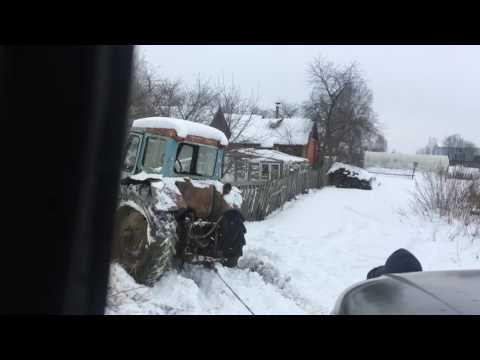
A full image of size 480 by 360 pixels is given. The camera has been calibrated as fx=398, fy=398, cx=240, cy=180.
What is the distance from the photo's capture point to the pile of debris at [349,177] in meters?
17.7

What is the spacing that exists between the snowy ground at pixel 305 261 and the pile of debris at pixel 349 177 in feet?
17.8

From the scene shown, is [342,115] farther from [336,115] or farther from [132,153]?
[132,153]

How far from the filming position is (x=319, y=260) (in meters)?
6.42

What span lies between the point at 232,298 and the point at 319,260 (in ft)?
8.09

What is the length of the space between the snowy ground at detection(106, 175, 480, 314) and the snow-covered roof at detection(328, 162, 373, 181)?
548 centimetres

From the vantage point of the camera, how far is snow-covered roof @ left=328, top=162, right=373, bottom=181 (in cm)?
1772

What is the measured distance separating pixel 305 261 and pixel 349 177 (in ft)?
42.5

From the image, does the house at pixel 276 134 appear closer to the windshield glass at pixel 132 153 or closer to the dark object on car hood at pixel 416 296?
the windshield glass at pixel 132 153

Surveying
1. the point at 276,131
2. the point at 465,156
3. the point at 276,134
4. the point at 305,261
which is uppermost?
the point at 276,131

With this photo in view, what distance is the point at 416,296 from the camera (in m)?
1.85

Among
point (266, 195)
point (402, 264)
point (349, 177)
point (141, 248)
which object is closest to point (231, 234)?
point (141, 248)

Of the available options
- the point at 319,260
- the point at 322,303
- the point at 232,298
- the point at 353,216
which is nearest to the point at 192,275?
the point at 232,298

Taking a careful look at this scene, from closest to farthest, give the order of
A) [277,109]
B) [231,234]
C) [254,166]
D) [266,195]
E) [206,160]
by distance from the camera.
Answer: [231,234] < [206,160] < [266,195] < [254,166] < [277,109]
